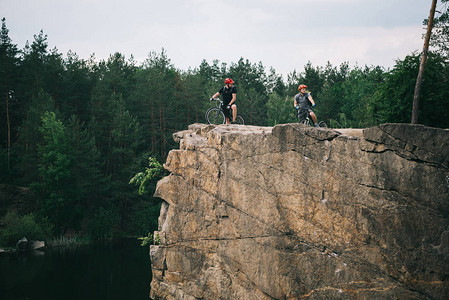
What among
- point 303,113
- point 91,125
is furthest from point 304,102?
point 91,125

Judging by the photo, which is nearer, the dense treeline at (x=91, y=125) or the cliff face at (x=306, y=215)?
the cliff face at (x=306, y=215)

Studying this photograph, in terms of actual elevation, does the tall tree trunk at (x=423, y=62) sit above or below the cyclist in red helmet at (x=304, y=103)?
above

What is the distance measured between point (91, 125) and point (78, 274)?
21.1 m

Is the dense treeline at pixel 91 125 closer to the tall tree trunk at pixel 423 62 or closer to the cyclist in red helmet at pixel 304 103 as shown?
the tall tree trunk at pixel 423 62

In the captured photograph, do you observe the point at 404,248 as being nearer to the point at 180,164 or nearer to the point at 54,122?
the point at 180,164

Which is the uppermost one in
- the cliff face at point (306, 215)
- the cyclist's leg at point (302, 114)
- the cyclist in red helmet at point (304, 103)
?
the cyclist in red helmet at point (304, 103)

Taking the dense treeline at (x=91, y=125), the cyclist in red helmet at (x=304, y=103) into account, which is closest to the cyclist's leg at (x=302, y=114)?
the cyclist in red helmet at (x=304, y=103)

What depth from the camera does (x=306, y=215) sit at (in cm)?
1466

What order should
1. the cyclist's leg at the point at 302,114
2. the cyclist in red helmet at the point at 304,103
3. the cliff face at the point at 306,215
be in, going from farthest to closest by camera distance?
the cyclist's leg at the point at 302,114
the cyclist in red helmet at the point at 304,103
the cliff face at the point at 306,215

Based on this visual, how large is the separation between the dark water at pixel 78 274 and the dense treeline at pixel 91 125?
619 centimetres

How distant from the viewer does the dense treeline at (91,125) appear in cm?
4262

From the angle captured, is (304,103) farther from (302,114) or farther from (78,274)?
(78,274)

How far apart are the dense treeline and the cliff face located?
22386mm

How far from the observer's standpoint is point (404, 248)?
1294 cm
